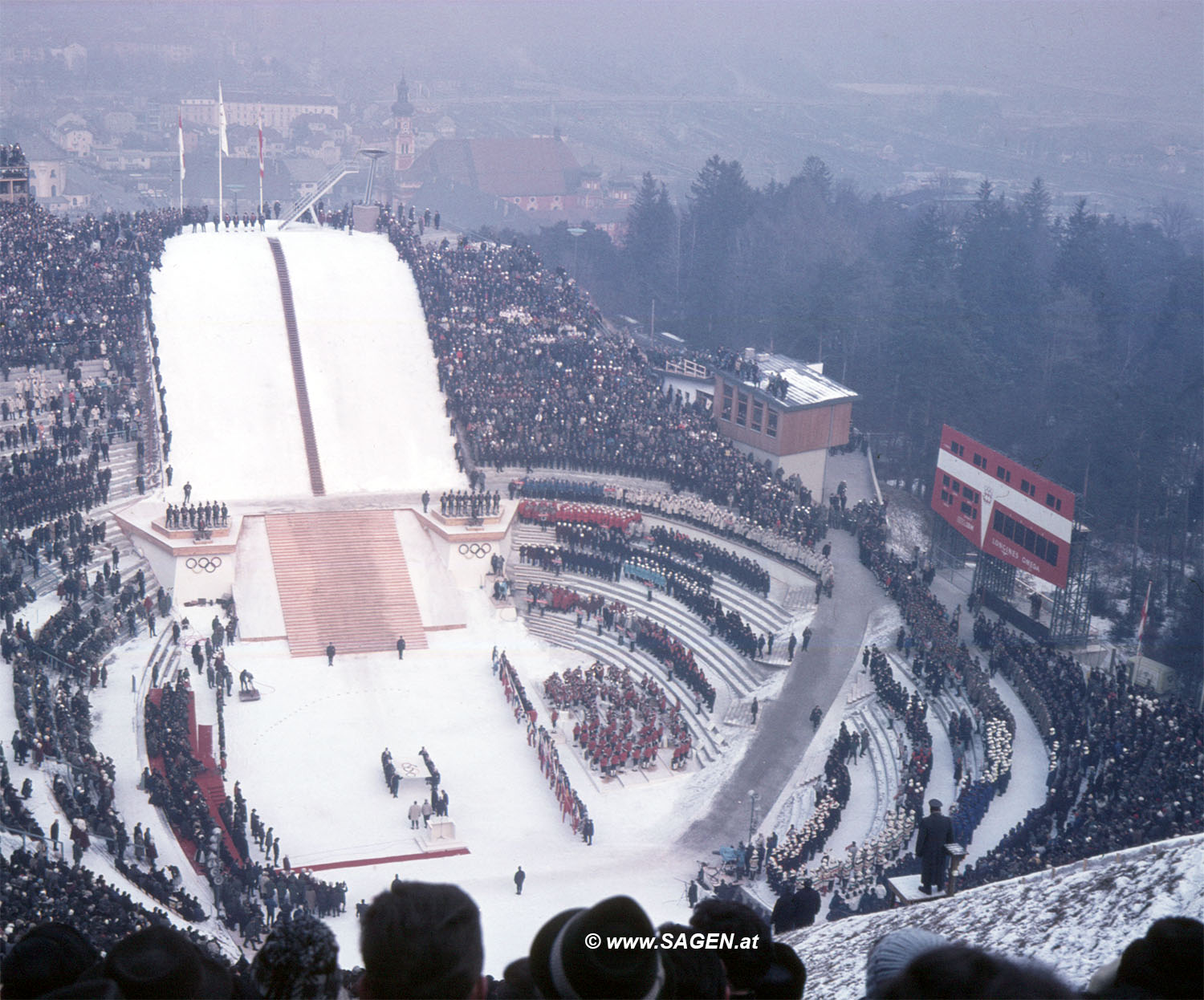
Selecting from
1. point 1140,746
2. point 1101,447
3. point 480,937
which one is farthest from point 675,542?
point 480,937

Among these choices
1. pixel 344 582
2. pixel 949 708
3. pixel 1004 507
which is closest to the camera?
pixel 949 708

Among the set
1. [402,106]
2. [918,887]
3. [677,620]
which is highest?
[402,106]

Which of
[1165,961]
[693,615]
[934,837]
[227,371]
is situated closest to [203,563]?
[227,371]

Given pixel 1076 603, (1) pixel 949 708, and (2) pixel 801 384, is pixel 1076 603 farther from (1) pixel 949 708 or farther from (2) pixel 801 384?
(2) pixel 801 384

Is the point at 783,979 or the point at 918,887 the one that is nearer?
the point at 783,979

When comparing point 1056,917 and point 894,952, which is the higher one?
point 894,952
